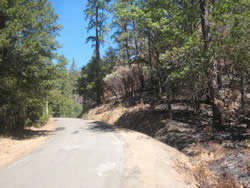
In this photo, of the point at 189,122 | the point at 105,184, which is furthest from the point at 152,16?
the point at 105,184

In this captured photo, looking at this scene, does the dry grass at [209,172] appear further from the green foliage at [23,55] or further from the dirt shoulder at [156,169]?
the green foliage at [23,55]

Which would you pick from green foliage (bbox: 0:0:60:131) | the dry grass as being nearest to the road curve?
the dry grass

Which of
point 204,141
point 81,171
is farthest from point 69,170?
point 204,141

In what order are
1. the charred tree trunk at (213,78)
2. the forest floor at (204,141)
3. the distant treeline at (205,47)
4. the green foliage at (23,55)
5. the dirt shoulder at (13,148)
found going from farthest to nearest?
the green foliage at (23,55), the charred tree trunk at (213,78), the distant treeline at (205,47), the dirt shoulder at (13,148), the forest floor at (204,141)

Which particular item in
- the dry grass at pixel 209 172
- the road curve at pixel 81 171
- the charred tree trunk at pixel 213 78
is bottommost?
the dry grass at pixel 209 172

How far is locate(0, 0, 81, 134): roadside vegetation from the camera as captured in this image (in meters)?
10.1

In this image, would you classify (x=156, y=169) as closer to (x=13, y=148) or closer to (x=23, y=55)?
(x=13, y=148)

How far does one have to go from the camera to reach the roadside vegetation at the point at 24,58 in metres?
10.1

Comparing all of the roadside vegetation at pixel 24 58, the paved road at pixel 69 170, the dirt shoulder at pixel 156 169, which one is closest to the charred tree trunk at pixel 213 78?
the dirt shoulder at pixel 156 169

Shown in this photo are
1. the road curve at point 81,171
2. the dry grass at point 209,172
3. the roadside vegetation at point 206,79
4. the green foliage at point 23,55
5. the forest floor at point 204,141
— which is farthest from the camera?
the green foliage at point 23,55

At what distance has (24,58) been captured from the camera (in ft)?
34.1

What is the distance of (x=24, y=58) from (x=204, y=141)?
31.6 ft

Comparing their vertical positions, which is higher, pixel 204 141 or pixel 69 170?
pixel 204 141

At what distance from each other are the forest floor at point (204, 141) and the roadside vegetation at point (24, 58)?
702 centimetres
